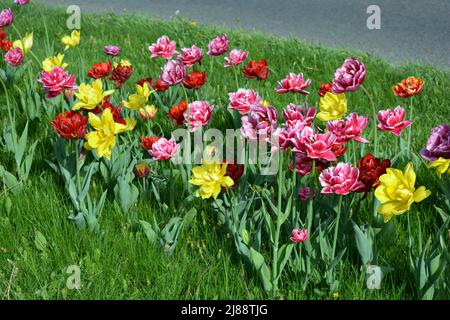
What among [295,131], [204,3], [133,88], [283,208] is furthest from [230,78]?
[204,3]

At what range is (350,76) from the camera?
2475mm

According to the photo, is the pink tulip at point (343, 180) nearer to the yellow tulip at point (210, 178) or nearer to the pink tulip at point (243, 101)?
the yellow tulip at point (210, 178)

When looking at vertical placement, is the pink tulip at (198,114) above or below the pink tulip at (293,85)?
below

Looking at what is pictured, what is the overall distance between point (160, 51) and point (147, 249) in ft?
4.64

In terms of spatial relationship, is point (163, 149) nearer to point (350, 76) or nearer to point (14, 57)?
point (350, 76)

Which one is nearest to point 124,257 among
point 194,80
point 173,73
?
point 173,73

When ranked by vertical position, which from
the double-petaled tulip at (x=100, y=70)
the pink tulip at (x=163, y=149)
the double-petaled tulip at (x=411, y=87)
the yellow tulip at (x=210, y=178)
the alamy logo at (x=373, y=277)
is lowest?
the alamy logo at (x=373, y=277)

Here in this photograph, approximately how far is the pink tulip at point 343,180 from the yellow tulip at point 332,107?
1.81 ft

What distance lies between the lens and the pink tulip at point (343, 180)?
2.13 meters

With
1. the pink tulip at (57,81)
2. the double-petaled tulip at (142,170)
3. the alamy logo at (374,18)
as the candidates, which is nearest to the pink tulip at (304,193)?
the double-petaled tulip at (142,170)

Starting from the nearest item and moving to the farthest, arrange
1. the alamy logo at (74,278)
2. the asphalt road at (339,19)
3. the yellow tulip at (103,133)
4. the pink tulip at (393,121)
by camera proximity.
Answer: the alamy logo at (74,278)
the pink tulip at (393,121)
the yellow tulip at (103,133)
the asphalt road at (339,19)

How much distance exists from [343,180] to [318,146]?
0.50ft

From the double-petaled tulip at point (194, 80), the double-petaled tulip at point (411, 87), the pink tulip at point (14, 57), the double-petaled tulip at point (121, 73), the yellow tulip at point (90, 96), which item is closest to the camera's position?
the yellow tulip at point (90, 96)

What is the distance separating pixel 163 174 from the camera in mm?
2924
